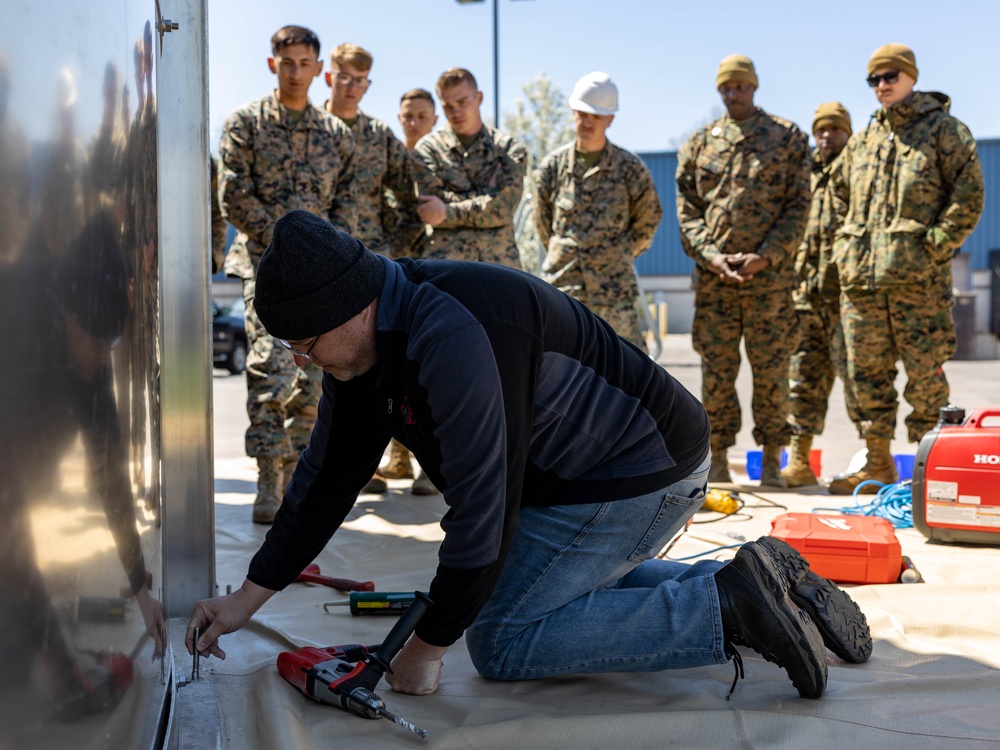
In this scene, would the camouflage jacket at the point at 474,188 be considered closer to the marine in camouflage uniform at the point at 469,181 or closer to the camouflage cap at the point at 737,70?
the marine in camouflage uniform at the point at 469,181

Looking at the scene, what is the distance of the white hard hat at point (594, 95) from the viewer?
4.86 m

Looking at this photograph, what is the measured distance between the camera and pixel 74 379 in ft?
3.49

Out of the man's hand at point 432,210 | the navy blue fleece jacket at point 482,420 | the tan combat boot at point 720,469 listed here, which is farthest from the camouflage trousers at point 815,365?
the navy blue fleece jacket at point 482,420

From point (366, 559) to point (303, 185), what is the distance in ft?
5.28

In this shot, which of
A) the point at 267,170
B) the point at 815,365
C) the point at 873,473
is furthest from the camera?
the point at 815,365

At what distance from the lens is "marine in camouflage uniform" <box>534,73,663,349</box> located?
490cm

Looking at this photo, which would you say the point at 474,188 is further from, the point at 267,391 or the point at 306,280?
the point at 306,280

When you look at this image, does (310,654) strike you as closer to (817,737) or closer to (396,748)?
(396,748)

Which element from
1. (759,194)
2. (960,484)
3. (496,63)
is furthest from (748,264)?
(496,63)

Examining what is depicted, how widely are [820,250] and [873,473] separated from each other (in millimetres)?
1513

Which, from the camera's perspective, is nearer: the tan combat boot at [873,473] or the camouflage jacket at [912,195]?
the camouflage jacket at [912,195]

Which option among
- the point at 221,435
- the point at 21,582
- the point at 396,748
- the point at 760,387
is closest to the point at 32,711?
the point at 21,582

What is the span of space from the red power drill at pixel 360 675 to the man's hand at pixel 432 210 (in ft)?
9.15

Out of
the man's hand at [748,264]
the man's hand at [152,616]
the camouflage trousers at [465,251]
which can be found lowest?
the man's hand at [152,616]
